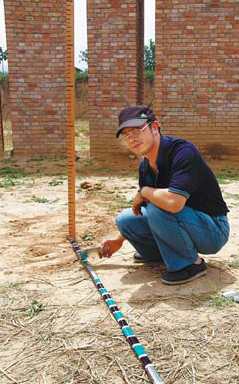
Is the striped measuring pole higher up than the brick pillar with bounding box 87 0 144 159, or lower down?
lower down

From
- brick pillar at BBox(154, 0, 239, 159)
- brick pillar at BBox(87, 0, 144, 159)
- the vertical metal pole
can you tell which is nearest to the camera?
the vertical metal pole

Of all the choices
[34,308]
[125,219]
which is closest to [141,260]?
[125,219]

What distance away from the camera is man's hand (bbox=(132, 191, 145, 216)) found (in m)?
2.73

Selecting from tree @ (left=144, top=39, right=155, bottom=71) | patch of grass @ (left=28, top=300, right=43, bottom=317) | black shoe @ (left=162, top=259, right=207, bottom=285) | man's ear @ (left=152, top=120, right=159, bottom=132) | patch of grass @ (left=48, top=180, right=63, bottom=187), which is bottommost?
patch of grass @ (left=48, top=180, right=63, bottom=187)

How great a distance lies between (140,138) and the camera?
7.92 ft

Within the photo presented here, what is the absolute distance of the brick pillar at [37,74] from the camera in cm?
827

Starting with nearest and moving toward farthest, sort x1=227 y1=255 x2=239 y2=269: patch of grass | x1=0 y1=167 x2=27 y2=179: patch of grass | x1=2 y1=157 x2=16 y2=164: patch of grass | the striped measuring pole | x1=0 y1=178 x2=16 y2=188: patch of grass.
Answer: the striped measuring pole, x1=227 y1=255 x2=239 y2=269: patch of grass, x1=0 y1=178 x2=16 y2=188: patch of grass, x1=0 y1=167 x2=27 y2=179: patch of grass, x1=2 y1=157 x2=16 y2=164: patch of grass

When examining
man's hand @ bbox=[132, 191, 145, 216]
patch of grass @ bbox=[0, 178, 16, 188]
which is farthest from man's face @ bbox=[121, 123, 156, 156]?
patch of grass @ bbox=[0, 178, 16, 188]

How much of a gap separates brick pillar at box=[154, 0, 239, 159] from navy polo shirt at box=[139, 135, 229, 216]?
19.0 feet

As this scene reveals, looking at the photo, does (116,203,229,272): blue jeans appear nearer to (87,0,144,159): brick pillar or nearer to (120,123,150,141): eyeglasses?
(120,123,150,141): eyeglasses

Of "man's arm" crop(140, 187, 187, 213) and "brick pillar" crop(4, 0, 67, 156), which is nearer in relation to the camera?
"man's arm" crop(140, 187, 187, 213)

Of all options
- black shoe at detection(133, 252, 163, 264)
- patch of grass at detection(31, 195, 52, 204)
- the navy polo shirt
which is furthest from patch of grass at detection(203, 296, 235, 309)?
patch of grass at detection(31, 195, 52, 204)

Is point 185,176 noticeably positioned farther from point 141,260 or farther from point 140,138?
point 141,260

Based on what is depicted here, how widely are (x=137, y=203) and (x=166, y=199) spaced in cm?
41
